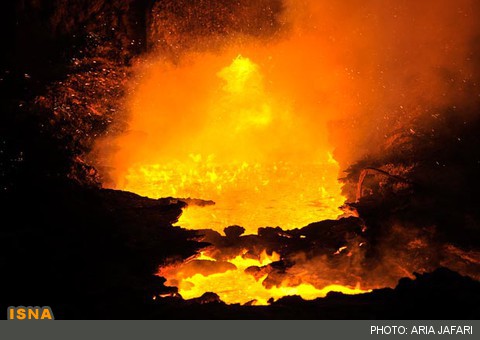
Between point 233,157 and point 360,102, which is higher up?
point 360,102

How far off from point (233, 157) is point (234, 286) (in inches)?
114

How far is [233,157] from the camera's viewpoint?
6418 millimetres

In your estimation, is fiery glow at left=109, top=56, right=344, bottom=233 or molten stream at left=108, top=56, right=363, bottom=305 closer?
molten stream at left=108, top=56, right=363, bottom=305

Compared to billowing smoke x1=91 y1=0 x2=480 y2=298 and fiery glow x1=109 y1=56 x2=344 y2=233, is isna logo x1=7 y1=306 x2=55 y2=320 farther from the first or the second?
fiery glow x1=109 y1=56 x2=344 y2=233

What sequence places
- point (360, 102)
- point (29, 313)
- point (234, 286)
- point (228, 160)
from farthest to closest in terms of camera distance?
point (360, 102) < point (228, 160) < point (234, 286) < point (29, 313)

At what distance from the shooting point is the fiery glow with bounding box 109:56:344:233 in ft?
16.6

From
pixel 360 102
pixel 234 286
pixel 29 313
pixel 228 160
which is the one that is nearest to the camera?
pixel 29 313

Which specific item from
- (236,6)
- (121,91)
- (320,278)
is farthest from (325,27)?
(320,278)

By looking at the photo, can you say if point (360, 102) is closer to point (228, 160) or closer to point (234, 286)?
point (228, 160)

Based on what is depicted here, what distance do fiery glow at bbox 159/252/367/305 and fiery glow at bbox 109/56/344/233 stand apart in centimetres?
80

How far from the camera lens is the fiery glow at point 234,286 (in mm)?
3607

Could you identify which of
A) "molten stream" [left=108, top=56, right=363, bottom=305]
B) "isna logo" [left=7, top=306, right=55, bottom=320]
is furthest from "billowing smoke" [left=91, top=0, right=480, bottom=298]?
"isna logo" [left=7, top=306, right=55, bottom=320]

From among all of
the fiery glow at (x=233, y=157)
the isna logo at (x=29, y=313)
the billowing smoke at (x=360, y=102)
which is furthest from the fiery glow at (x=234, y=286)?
the isna logo at (x=29, y=313)

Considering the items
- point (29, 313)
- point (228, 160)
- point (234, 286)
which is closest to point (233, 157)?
point (228, 160)
